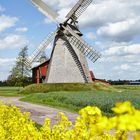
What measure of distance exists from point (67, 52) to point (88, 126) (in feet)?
141

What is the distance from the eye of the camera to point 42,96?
1414 inches

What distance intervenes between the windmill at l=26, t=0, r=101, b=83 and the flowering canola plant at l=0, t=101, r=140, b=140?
3660 centimetres

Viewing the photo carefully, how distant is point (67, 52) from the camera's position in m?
46.6

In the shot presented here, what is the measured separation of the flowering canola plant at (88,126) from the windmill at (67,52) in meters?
36.6

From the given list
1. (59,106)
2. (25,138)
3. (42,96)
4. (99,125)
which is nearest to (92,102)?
(59,106)

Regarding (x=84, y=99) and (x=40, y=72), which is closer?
(x=84, y=99)

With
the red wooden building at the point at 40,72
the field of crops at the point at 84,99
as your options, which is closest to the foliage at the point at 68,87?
the field of crops at the point at 84,99

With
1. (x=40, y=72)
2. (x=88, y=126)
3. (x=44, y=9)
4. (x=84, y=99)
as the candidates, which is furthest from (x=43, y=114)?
(x=40, y=72)

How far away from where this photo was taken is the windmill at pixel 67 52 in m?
45.9

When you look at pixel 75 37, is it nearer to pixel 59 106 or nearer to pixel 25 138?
pixel 59 106

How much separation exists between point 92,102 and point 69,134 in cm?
2067

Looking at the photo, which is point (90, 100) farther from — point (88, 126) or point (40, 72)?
point (40, 72)

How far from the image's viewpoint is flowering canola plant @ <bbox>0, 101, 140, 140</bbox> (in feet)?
5.79

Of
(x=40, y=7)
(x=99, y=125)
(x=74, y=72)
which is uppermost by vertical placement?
(x=40, y=7)
